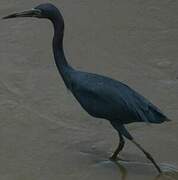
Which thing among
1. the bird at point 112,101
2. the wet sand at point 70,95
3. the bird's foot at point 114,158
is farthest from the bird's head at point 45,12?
the bird's foot at point 114,158

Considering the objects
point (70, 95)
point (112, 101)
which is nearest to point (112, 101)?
point (112, 101)

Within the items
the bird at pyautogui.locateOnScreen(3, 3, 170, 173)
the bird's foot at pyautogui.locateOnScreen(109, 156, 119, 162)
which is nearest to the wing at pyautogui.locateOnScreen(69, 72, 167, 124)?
the bird at pyautogui.locateOnScreen(3, 3, 170, 173)

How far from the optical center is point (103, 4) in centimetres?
994

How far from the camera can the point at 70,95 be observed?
7625mm

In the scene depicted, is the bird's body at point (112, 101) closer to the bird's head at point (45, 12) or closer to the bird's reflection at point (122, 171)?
the bird's reflection at point (122, 171)

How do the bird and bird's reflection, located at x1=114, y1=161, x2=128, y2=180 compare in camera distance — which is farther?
bird's reflection, located at x1=114, y1=161, x2=128, y2=180

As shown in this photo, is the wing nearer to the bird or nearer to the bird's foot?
the bird

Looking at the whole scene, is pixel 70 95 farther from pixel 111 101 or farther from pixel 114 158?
pixel 111 101

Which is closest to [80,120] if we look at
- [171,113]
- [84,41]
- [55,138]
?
[55,138]

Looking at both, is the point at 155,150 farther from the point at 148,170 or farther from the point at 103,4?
the point at 103,4

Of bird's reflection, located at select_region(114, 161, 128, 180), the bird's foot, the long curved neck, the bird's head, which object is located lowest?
bird's reflection, located at select_region(114, 161, 128, 180)

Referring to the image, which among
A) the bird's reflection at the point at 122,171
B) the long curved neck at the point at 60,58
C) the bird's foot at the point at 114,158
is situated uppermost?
the long curved neck at the point at 60,58

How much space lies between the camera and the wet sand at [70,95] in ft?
21.1

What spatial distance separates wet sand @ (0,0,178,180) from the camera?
6.42 metres
